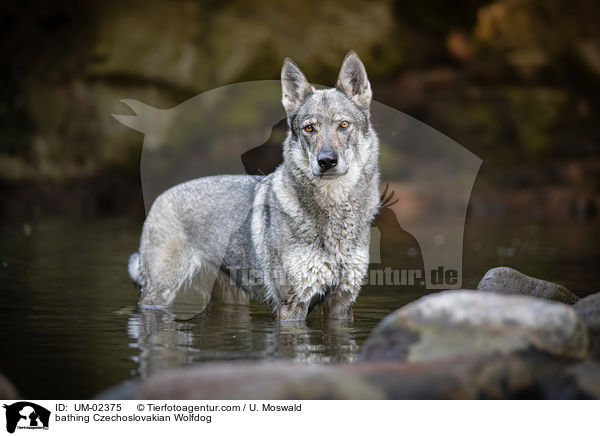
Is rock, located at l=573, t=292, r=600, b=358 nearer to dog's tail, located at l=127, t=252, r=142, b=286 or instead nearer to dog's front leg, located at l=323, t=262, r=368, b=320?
dog's front leg, located at l=323, t=262, r=368, b=320

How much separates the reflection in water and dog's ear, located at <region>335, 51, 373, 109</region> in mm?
1784

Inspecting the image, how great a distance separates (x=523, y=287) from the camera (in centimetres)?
533

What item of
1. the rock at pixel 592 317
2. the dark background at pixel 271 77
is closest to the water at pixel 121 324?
the rock at pixel 592 317

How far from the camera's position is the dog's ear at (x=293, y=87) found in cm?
533

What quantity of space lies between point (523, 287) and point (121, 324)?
126 inches

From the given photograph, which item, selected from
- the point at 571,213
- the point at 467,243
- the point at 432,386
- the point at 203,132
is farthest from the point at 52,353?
the point at 571,213

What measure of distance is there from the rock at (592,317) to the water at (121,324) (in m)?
1.44

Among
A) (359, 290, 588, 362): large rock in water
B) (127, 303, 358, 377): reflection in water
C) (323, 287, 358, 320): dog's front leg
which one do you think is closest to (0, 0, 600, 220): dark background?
(127, 303, 358, 377): reflection in water

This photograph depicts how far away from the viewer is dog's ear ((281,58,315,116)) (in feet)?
17.5

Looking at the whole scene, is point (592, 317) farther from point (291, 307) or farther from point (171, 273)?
point (171, 273)

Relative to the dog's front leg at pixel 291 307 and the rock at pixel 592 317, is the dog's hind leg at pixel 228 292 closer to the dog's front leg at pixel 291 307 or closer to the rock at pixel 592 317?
the dog's front leg at pixel 291 307
